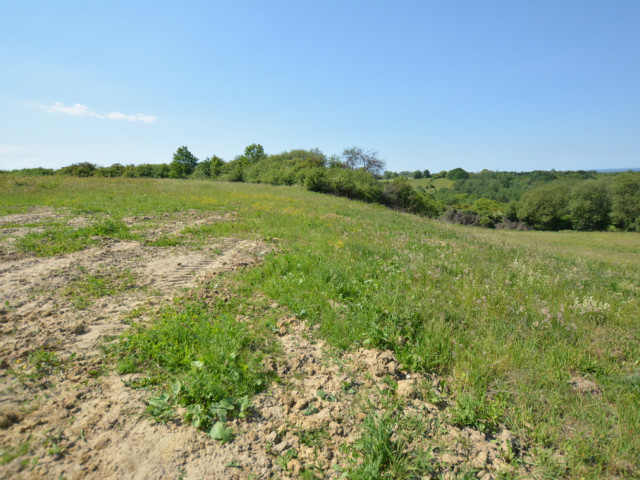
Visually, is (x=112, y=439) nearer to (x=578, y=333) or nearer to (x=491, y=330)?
(x=491, y=330)

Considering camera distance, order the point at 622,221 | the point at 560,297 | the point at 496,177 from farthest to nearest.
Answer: the point at 496,177 < the point at 622,221 < the point at 560,297

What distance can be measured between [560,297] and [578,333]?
6.32 ft

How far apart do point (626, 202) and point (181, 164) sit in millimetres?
110476

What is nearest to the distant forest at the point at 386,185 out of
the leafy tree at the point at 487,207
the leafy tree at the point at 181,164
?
the leafy tree at the point at 181,164

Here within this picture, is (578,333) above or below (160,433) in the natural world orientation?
above

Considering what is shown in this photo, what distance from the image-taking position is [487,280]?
6.77m

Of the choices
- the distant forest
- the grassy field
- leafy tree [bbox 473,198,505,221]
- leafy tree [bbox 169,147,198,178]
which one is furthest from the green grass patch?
leafy tree [bbox 473,198,505,221]

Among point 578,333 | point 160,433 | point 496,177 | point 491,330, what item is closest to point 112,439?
point 160,433

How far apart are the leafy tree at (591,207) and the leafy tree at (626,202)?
2.07 m

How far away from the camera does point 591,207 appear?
2717 inches

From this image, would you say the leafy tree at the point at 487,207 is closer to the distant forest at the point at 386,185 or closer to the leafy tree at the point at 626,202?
the distant forest at the point at 386,185

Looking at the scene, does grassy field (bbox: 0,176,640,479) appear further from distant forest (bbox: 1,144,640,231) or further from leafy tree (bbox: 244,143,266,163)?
leafy tree (bbox: 244,143,266,163)

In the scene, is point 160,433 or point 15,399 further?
point 15,399

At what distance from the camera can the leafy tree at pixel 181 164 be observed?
78312 mm
